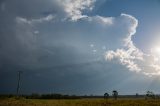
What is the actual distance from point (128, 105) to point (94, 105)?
10.2m

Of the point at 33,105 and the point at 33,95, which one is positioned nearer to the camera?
the point at 33,105

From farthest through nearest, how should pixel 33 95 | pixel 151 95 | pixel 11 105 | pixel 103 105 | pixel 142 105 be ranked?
1. pixel 33 95
2. pixel 151 95
3. pixel 11 105
4. pixel 103 105
5. pixel 142 105

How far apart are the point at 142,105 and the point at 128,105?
3.82 meters

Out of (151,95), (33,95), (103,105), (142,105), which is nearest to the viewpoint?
(142,105)

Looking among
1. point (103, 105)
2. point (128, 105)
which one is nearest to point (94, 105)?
point (103, 105)

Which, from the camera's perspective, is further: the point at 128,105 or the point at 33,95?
the point at 33,95

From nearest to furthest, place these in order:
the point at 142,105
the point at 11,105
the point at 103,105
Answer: the point at 142,105
the point at 103,105
the point at 11,105

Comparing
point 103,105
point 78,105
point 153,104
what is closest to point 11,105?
point 78,105

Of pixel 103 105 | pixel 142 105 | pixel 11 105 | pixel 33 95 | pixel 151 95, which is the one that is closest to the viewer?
pixel 142 105

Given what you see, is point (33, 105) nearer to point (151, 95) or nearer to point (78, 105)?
point (78, 105)

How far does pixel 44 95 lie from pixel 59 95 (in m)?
10.6

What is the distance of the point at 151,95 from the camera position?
12594cm

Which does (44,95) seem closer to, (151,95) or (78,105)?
(151,95)

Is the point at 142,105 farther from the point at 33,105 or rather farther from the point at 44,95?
the point at 44,95
